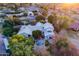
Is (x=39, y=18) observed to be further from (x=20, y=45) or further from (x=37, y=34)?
(x=20, y=45)

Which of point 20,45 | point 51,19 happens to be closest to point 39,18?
point 51,19

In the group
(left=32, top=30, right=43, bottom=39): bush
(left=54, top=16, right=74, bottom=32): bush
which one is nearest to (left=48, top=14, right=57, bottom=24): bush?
(left=54, top=16, right=74, bottom=32): bush

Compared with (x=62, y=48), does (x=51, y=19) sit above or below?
above

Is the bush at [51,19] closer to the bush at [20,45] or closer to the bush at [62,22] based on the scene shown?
the bush at [62,22]

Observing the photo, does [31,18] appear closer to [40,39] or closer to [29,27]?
[29,27]

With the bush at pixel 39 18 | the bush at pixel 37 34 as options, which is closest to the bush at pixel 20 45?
the bush at pixel 37 34

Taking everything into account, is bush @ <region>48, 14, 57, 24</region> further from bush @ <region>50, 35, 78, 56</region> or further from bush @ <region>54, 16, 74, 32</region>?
bush @ <region>50, 35, 78, 56</region>

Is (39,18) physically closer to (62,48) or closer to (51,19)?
(51,19)

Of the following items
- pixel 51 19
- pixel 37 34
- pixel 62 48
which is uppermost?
pixel 51 19
